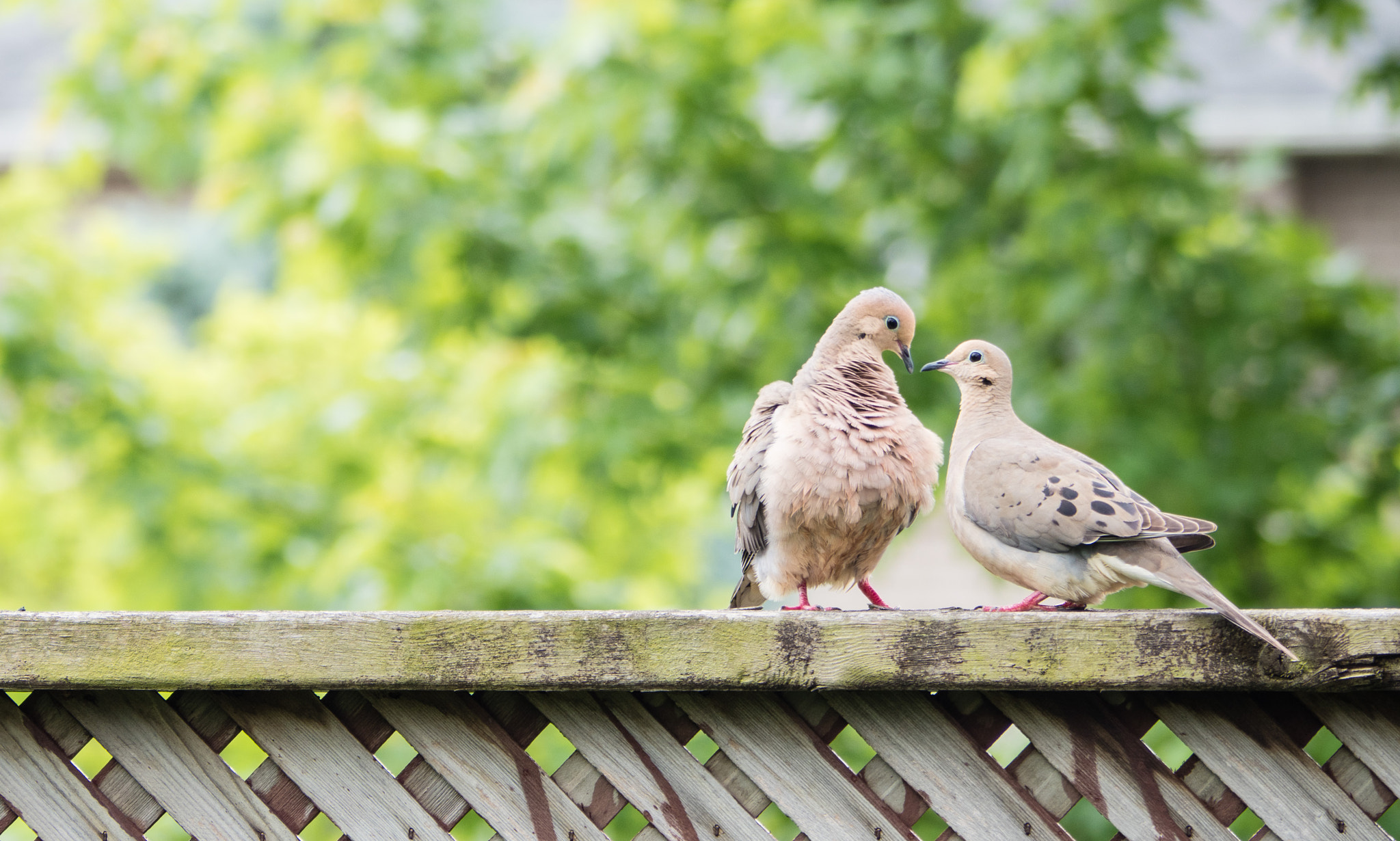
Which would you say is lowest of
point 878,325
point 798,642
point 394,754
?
point 798,642

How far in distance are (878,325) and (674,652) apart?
29.6 inches

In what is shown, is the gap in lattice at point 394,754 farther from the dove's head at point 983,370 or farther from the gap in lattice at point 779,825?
the dove's head at point 983,370

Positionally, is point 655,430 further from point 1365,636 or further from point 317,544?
point 1365,636

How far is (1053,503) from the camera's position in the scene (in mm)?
1638

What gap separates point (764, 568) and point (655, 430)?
8.82ft

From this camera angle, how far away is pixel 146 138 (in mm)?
5328

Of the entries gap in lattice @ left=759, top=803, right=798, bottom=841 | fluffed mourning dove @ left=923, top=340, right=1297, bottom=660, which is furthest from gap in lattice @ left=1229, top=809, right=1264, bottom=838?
fluffed mourning dove @ left=923, top=340, right=1297, bottom=660

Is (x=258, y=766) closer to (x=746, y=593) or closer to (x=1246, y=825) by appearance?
(x=746, y=593)

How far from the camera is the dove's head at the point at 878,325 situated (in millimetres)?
1848

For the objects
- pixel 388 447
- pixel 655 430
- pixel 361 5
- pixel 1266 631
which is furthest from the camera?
pixel 388 447

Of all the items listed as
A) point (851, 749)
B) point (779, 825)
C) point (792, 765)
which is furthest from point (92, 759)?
point (792, 765)

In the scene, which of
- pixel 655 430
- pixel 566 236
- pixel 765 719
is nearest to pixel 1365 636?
pixel 765 719

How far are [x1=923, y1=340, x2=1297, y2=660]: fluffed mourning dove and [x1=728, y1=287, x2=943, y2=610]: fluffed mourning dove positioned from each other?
0.10 meters

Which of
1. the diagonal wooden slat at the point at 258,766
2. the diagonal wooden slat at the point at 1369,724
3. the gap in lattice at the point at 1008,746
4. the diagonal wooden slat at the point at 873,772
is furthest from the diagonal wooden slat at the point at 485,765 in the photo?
the gap in lattice at the point at 1008,746
